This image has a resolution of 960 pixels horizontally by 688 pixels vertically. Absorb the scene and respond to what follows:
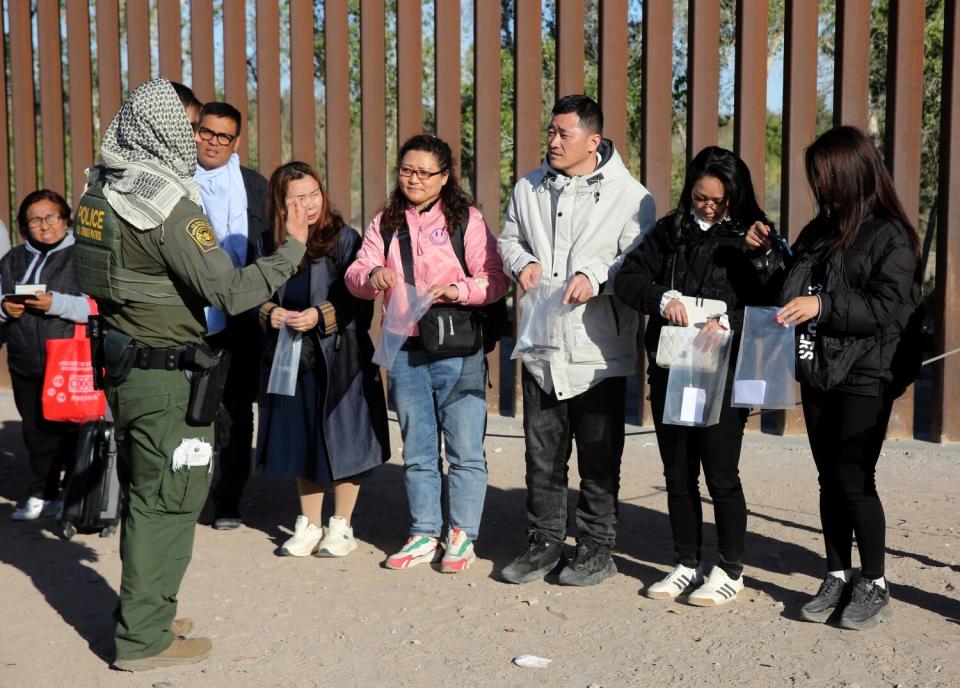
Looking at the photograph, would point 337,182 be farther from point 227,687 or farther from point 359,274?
point 227,687

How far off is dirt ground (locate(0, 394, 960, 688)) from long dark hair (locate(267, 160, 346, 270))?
1.33 meters

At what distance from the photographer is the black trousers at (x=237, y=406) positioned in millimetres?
5340

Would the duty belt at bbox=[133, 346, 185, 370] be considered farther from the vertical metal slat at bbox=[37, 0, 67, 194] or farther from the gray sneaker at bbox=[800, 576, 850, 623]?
the vertical metal slat at bbox=[37, 0, 67, 194]

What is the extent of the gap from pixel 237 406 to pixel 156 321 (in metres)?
1.74

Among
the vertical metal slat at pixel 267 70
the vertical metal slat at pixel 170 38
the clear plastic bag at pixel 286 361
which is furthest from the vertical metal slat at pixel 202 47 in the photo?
the clear plastic bag at pixel 286 361

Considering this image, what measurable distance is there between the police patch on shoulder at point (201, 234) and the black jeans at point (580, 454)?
4.77 ft

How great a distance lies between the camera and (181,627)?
4109mm

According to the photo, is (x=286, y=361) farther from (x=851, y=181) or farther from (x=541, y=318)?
(x=851, y=181)


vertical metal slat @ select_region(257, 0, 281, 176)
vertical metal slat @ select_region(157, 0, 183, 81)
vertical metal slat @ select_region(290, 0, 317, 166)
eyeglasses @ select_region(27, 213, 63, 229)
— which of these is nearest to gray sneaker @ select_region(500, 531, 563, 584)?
eyeglasses @ select_region(27, 213, 63, 229)

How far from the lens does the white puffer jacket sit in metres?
4.46

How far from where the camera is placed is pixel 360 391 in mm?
5016

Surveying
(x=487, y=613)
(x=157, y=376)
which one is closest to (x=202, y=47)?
(x=157, y=376)

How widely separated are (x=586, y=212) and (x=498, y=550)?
5.16 feet

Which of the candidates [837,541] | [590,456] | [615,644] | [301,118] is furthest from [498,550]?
[301,118]
